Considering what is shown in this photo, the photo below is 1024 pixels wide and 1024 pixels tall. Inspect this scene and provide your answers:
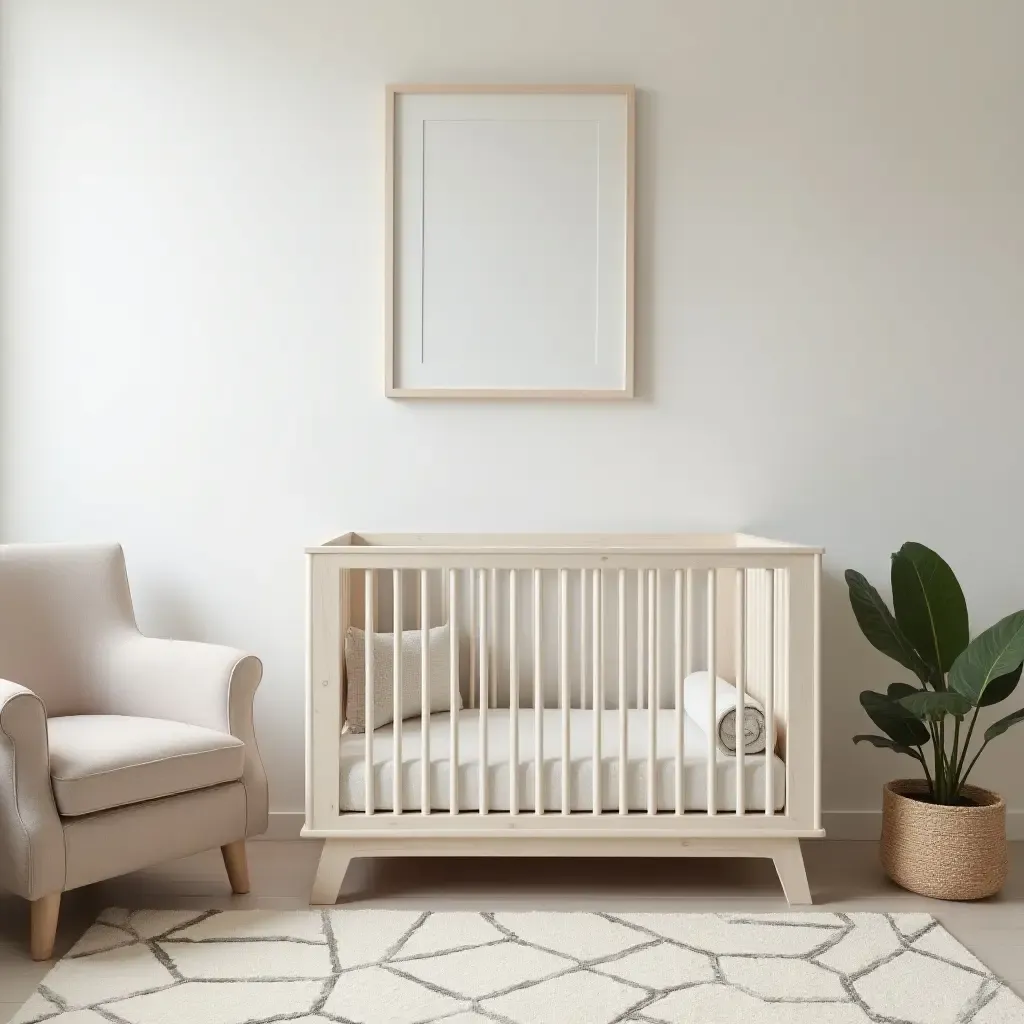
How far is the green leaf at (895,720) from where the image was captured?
2.42 meters

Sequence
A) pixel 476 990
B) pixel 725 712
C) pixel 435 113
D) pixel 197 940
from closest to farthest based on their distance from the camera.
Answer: pixel 476 990
pixel 197 940
pixel 725 712
pixel 435 113

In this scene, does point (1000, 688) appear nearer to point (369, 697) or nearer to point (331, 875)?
point (369, 697)

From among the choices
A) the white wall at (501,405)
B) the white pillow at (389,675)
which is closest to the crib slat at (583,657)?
the white wall at (501,405)

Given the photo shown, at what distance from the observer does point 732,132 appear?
2.79 meters

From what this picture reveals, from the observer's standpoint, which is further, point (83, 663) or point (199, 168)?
point (199, 168)

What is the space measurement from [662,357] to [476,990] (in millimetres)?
1690

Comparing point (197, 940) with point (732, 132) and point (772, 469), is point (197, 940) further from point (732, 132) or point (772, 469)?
point (732, 132)

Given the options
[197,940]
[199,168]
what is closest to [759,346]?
[199,168]

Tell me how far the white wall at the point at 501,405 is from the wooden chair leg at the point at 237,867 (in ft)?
1.59

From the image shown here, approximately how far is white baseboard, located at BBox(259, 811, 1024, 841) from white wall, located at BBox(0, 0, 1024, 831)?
0.04 m

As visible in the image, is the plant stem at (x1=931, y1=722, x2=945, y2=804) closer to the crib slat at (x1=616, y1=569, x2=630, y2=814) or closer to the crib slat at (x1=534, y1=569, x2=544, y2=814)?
the crib slat at (x1=616, y1=569, x2=630, y2=814)

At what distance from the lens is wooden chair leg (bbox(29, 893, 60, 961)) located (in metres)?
1.98

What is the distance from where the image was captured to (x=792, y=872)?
2287 millimetres

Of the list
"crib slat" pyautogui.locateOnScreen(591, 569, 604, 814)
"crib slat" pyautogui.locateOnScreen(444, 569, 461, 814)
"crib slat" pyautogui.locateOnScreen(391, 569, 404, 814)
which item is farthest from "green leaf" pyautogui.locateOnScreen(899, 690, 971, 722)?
"crib slat" pyautogui.locateOnScreen(391, 569, 404, 814)
